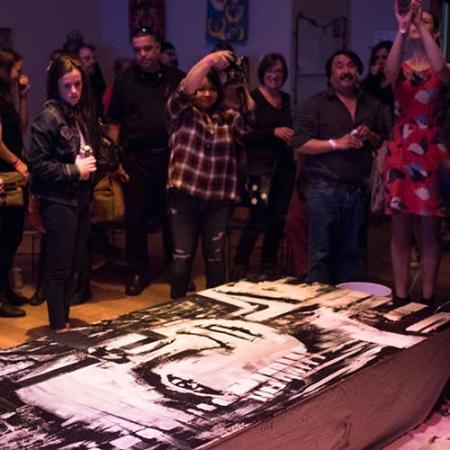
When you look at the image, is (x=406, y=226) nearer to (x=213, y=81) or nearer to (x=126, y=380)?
(x=213, y=81)

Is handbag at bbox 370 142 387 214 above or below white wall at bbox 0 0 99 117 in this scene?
below

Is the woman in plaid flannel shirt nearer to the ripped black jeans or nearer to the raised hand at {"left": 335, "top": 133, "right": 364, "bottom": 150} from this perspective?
the ripped black jeans

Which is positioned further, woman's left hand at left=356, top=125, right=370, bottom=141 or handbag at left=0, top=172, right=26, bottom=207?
handbag at left=0, top=172, right=26, bottom=207

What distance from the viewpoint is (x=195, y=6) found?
21.7 feet

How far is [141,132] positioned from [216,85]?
836mm

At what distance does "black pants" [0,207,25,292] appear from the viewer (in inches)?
153

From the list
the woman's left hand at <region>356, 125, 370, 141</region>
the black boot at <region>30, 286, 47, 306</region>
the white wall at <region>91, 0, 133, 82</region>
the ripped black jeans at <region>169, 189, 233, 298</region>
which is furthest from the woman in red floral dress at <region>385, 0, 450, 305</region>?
the white wall at <region>91, 0, 133, 82</region>

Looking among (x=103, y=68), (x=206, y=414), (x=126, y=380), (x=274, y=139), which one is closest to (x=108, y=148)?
(x=274, y=139)

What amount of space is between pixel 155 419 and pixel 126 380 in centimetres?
26

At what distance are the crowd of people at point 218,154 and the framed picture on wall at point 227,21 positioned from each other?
89.0 inches

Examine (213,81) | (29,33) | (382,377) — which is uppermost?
(29,33)

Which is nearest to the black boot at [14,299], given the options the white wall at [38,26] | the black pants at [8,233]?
the black pants at [8,233]

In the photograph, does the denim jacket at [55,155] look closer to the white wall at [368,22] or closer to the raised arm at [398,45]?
the raised arm at [398,45]

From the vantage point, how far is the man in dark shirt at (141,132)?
4203mm
